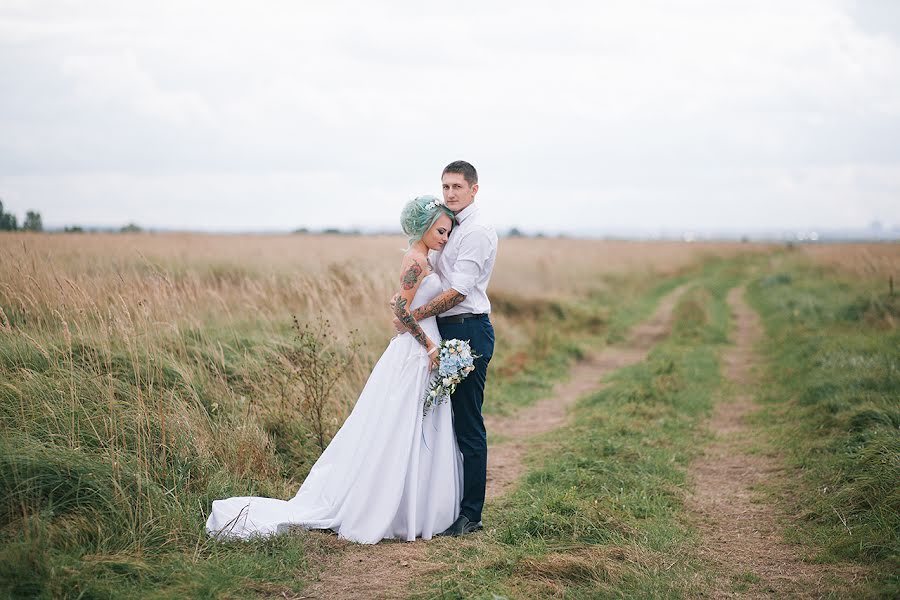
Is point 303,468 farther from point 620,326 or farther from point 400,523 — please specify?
point 620,326

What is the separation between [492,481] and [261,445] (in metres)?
2.08

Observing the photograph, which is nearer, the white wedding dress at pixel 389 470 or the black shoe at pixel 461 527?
the white wedding dress at pixel 389 470

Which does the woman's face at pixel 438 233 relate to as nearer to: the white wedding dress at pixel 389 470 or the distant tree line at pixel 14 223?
the white wedding dress at pixel 389 470

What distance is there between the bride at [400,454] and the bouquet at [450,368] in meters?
0.10

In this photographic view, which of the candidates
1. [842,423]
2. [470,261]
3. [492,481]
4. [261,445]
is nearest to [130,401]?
[261,445]

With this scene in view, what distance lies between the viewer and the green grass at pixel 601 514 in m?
3.90

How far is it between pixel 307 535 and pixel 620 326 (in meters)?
12.6

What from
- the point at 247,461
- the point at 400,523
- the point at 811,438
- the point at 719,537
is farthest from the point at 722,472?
the point at 247,461

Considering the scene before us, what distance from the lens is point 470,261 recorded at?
→ 473 cm

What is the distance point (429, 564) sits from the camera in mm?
4254

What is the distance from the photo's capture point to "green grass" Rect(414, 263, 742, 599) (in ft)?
12.8

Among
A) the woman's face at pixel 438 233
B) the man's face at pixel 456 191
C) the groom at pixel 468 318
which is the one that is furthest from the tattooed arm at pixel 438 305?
the man's face at pixel 456 191

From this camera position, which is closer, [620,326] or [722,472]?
[722,472]

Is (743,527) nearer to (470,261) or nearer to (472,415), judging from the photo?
(472,415)
